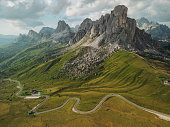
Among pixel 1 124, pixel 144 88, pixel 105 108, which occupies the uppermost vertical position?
pixel 144 88

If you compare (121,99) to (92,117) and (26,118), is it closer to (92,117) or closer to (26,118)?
(92,117)

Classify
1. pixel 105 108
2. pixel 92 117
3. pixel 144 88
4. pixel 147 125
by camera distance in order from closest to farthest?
pixel 147 125
pixel 92 117
pixel 105 108
pixel 144 88

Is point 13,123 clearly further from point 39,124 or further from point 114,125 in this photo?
point 114,125

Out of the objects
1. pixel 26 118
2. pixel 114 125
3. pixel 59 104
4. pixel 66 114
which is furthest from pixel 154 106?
pixel 26 118

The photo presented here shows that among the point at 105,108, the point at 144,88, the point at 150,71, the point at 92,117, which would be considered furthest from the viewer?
the point at 150,71

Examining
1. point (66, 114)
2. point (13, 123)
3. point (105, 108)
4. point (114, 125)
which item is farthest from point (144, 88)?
point (13, 123)

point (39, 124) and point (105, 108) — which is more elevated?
point (105, 108)

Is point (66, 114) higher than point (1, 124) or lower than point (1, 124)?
higher

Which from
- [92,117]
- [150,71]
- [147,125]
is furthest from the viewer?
[150,71]

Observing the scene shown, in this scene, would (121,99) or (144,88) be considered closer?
(121,99)
